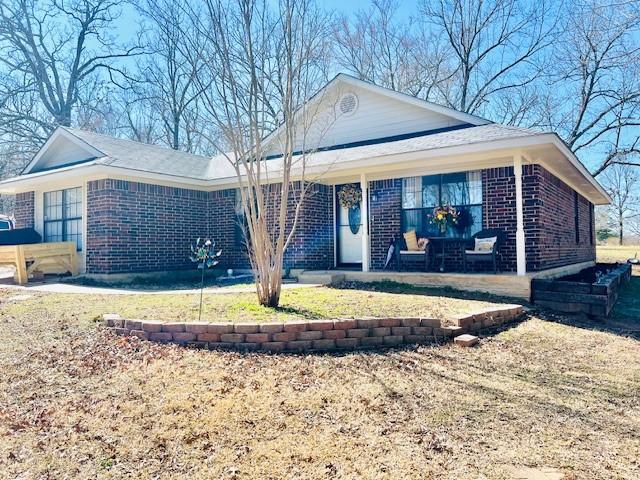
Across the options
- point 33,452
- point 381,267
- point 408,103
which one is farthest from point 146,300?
point 408,103

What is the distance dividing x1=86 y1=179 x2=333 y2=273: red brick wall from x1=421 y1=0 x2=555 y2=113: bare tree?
14913 millimetres

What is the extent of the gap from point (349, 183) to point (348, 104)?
2316 mm

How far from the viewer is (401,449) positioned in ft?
9.07

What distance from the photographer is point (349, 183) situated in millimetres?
11250

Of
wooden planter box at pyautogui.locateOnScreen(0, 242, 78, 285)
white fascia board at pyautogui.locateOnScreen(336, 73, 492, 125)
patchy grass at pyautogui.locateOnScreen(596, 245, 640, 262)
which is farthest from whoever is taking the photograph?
patchy grass at pyautogui.locateOnScreen(596, 245, 640, 262)

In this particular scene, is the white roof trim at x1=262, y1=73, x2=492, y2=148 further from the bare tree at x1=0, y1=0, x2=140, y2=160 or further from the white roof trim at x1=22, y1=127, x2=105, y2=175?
the bare tree at x1=0, y1=0, x2=140, y2=160

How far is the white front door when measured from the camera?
36.8 feet

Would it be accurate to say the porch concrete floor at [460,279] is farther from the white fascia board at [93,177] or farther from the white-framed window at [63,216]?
the white-framed window at [63,216]

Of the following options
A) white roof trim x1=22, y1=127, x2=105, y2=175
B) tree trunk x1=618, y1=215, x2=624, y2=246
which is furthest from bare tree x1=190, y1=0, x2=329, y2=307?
tree trunk x1=618, y1=215, x2=624, y2=246

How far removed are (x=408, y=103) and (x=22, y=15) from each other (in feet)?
72.9

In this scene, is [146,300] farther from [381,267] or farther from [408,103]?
[408,103]

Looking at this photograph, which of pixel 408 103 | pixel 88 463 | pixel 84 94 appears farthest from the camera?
pixel 84 94

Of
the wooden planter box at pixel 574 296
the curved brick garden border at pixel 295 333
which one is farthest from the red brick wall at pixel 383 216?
the curved brick garden border at pixel 295 333

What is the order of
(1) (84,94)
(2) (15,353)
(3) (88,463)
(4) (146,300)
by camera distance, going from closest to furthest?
1. (3) (88,463)
2. (2) (15,353)
3. (4) (146,300)
4. (1) (84,94)
